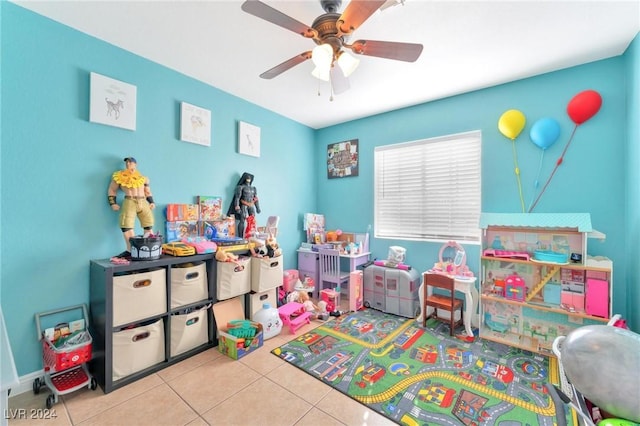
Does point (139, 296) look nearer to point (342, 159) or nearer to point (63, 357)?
point (63, 357)

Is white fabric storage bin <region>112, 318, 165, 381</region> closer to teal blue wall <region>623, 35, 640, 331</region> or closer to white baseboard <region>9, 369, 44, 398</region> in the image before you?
white baseboard <region>9, 369, 44, 398</region>

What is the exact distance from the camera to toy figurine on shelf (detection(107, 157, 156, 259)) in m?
2.07

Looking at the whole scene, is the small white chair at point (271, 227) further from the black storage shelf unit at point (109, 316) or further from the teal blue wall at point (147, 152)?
the black storage shelf unit at point (109, 316)

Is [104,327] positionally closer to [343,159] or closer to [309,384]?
[309,384]

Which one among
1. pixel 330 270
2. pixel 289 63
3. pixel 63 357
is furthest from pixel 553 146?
pixel 63 357

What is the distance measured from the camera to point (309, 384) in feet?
6.05

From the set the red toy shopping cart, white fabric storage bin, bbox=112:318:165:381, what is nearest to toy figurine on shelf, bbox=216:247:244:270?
white fabric storage bin, bbox=112:318:165:381

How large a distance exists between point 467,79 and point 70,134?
349 cm

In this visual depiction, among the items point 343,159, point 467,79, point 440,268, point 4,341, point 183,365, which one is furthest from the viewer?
point 343,159

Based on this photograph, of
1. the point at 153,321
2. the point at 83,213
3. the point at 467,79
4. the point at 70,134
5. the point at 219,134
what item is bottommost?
the point at 153,321

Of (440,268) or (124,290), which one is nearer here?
(124,290)

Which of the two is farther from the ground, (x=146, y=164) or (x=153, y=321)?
(x=146, y=164)

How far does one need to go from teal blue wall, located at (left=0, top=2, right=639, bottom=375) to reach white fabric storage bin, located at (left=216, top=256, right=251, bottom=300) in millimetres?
771

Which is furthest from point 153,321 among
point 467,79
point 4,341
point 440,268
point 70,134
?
point 467,79
